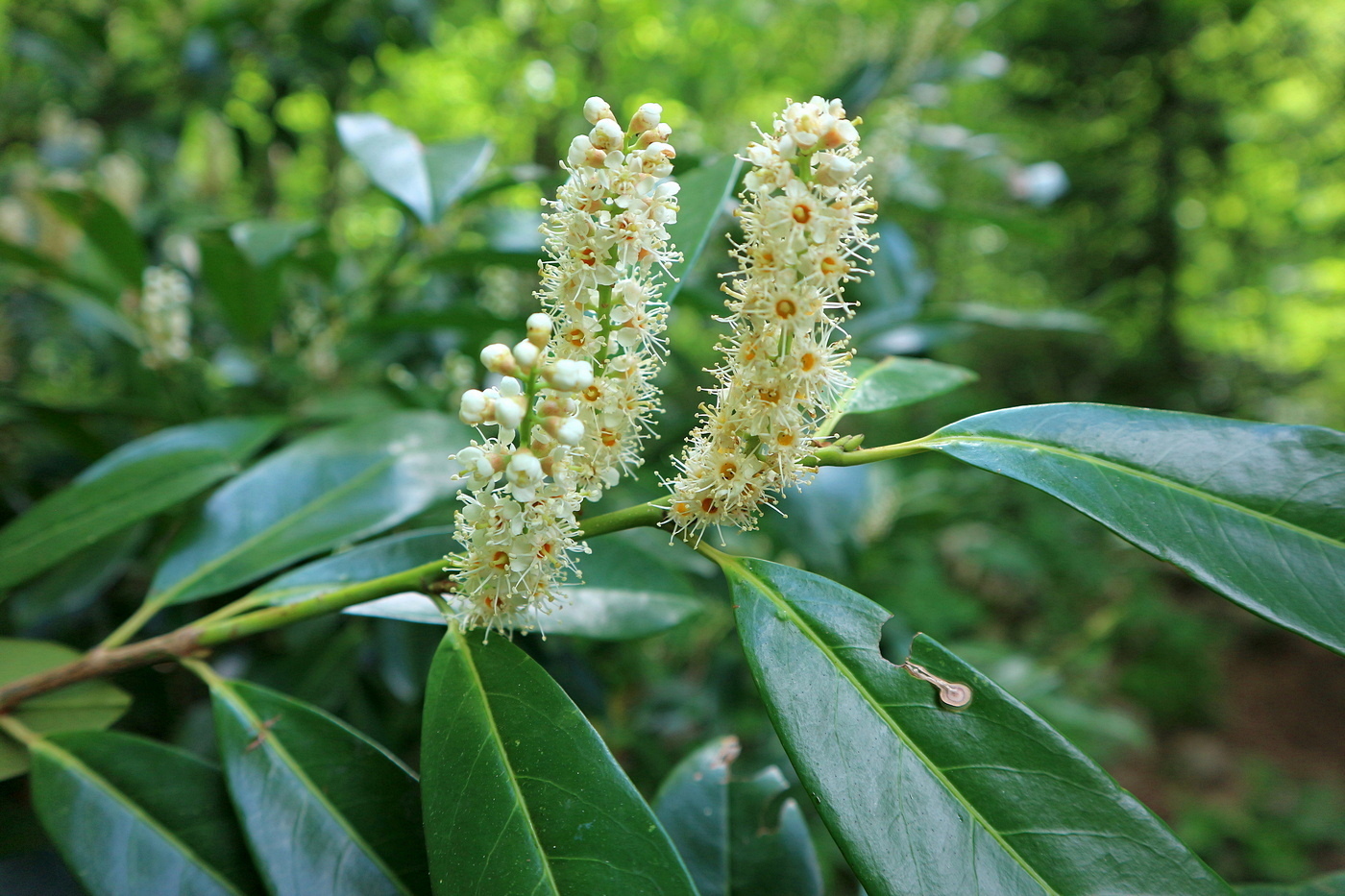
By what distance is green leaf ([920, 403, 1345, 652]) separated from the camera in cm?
63

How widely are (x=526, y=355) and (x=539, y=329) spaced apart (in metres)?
0.03

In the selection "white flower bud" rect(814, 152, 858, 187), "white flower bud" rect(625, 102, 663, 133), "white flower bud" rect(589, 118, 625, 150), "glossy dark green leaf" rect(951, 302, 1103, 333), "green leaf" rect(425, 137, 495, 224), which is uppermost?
"green leaf" rect(425, 137, 495, 224)

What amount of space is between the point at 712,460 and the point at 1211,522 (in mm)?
440

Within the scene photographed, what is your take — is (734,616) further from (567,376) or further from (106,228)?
(106,228)

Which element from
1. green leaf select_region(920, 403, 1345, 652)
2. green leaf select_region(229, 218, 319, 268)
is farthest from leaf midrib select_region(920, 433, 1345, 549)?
green leaf select_region(229, 218, 319, 268)

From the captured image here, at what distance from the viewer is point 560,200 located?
68 cm

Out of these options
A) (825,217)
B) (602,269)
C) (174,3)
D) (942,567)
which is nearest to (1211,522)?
(825,217)

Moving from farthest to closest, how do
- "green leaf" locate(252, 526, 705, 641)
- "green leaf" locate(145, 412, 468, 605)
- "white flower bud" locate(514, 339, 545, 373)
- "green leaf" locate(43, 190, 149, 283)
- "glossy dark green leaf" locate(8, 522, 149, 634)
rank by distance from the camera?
"green leaf" locate(43, 190, 149, 283) < "glossy dark green leaf" locate(8, 522, 149, 634) < "green leaf" locate(145, 412, 468, 605) < "green leaf" locate(252, 526, 705, 641) < "white flower bud" locate(514, 339, 545, 373)

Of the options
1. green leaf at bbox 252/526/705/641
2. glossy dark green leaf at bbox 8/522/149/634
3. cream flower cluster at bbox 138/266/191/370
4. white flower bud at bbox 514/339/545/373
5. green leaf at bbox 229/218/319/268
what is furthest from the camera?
cream flower cluster at bbox 138/266/191/370

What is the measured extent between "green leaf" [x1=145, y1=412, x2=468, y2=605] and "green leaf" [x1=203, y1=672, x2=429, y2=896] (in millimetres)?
210

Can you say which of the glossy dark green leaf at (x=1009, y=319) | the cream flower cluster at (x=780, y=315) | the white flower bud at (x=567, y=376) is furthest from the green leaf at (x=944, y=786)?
the glossy dark green leaf at (x=1009, y=319)

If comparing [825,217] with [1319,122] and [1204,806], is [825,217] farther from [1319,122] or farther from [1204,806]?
[1319,122]

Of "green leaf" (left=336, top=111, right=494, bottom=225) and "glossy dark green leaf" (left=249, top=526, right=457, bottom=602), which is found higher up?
"green leaf" (left=336, top=111, right=494, bottom=225)

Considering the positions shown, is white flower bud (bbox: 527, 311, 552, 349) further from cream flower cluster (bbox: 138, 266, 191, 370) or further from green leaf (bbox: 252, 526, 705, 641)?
cream flower cluster (bbox: 138, 266, 191, 370)
